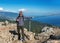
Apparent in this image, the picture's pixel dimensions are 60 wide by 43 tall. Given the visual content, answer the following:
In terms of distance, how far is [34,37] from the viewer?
23812 millimetres

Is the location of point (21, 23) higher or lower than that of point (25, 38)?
higher

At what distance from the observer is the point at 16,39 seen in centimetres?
2198

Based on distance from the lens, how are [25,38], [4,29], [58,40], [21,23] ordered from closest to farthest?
[58,40] < [21,23] < [25,38] < [4,29]

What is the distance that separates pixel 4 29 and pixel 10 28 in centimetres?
111

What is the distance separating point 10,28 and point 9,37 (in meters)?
3.63

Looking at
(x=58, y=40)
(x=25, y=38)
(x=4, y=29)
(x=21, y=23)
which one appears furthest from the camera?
(x=4, y=29)

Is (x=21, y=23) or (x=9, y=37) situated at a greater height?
(x=21, y=23)

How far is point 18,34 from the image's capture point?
71.6 ft

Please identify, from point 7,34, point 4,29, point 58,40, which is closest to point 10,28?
point 4,29

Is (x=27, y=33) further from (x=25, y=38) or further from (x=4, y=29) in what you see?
(x=4, y=29)

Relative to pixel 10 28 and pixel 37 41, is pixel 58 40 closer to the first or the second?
pixel 37 41

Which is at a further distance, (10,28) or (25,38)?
(10,28)

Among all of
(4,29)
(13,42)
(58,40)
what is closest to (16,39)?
(13,42)

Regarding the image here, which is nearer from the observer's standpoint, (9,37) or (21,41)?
(21,41)
